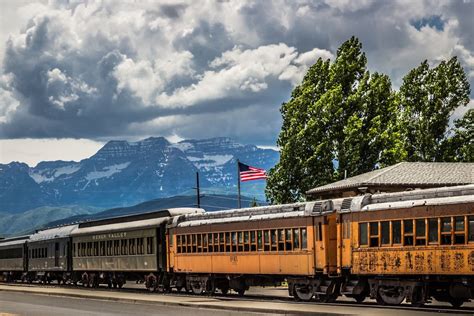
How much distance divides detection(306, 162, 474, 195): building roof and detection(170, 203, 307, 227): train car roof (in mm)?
13493

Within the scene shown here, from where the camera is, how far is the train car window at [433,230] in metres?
28.1

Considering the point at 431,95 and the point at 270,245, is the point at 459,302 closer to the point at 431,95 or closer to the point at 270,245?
the point at 270,245

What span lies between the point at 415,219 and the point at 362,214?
9.15 feet

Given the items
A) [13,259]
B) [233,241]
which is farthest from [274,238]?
[13,259]

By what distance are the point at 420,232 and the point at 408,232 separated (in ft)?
1.85

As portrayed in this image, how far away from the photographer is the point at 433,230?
1110 inches

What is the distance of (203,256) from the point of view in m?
41.9

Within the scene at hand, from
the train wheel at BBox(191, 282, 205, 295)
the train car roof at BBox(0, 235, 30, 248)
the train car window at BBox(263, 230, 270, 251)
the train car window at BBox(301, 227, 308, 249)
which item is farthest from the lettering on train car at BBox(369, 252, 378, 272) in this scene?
the train car roof at BBox(0, 235, 30, 248)

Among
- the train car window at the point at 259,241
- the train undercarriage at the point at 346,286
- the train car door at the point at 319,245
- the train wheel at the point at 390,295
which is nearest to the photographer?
the train undercarriage at the point at 346,286

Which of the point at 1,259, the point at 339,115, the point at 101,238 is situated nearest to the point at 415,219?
the point at 101,238

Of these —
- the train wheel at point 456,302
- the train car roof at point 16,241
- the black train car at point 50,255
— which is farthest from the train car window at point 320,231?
the train car roof at point 16,241

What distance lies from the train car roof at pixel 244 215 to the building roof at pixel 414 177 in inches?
531

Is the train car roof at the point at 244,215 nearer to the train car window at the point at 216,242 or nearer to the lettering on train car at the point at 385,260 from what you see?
the train car window at the point at 216,242

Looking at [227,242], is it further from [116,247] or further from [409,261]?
[116,247]
